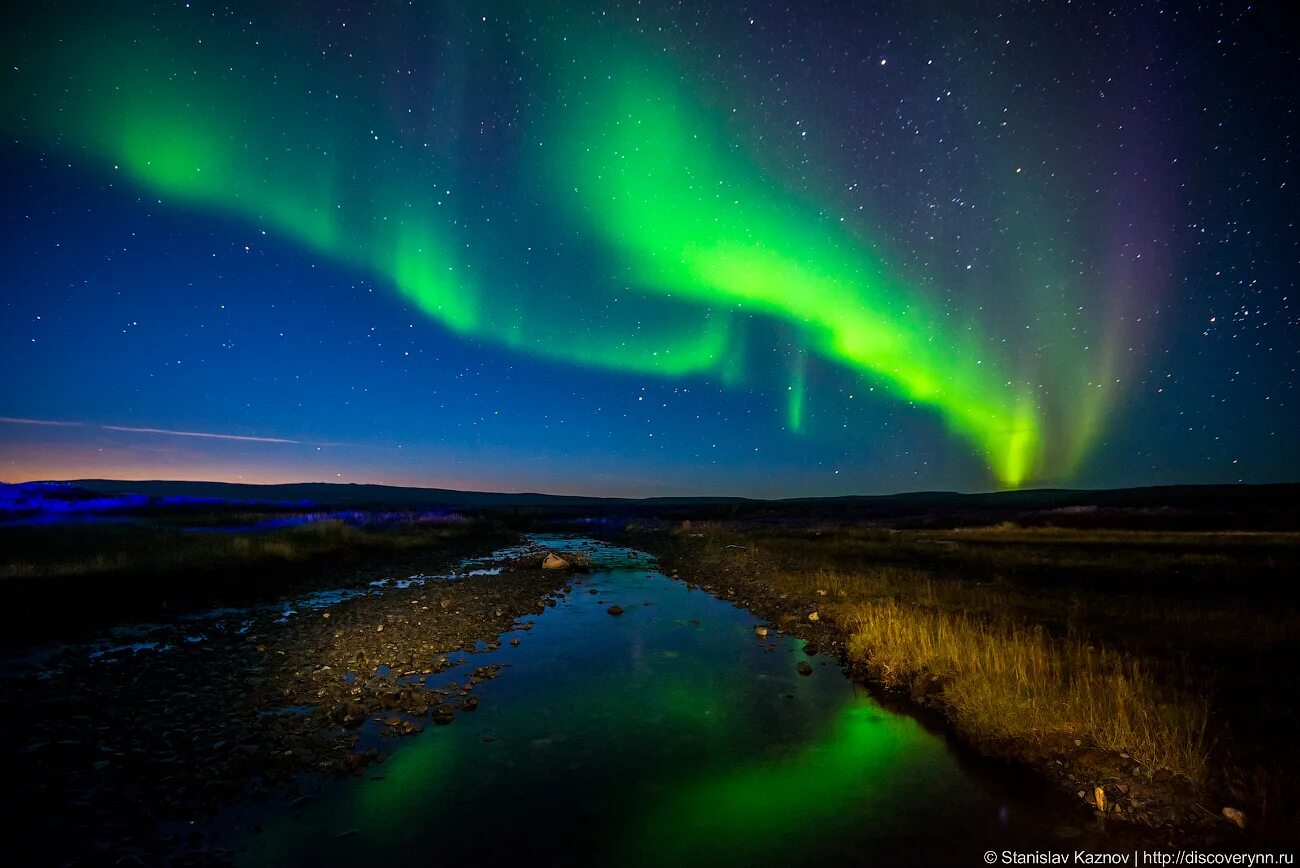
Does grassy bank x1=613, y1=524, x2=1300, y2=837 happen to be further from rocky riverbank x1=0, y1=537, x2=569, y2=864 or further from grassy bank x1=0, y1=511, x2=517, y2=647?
grassy bank x1=0, y1=511, x2=517, y2=647

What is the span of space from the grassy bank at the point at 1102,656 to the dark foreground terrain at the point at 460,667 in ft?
0.15

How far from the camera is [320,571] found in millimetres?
29172

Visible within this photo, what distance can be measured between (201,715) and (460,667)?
17.2 ft

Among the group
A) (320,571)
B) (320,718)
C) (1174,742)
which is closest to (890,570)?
(1174,742)

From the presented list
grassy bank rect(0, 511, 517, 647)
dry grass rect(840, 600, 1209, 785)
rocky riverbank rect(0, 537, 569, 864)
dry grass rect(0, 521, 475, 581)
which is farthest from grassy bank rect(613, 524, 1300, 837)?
dry grass rect(0, 521, 475, 581)

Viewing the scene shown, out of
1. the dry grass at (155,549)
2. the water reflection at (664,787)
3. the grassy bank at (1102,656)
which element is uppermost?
the grassy bank at (1102,656)

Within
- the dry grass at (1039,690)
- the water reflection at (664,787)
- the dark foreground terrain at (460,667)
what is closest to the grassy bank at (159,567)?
the dark foreground terrain at (460,667)

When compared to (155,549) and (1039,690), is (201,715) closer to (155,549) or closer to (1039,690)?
(1039,690)

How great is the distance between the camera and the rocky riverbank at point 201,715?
21.9 ft

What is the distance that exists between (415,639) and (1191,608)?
914 inches

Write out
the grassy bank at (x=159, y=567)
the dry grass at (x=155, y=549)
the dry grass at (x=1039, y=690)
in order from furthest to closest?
the dry grass at (x=155, y=549) < the grassy bank at (x=159, y=567) < the dry grass at (x=1039, y=690)

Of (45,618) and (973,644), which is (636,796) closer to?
(973,644)

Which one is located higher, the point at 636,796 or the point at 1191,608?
the point at 1191,608

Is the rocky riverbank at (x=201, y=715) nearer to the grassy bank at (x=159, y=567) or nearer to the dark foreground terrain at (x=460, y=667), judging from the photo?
the dark foreground terrain at (x=460, y=667)
